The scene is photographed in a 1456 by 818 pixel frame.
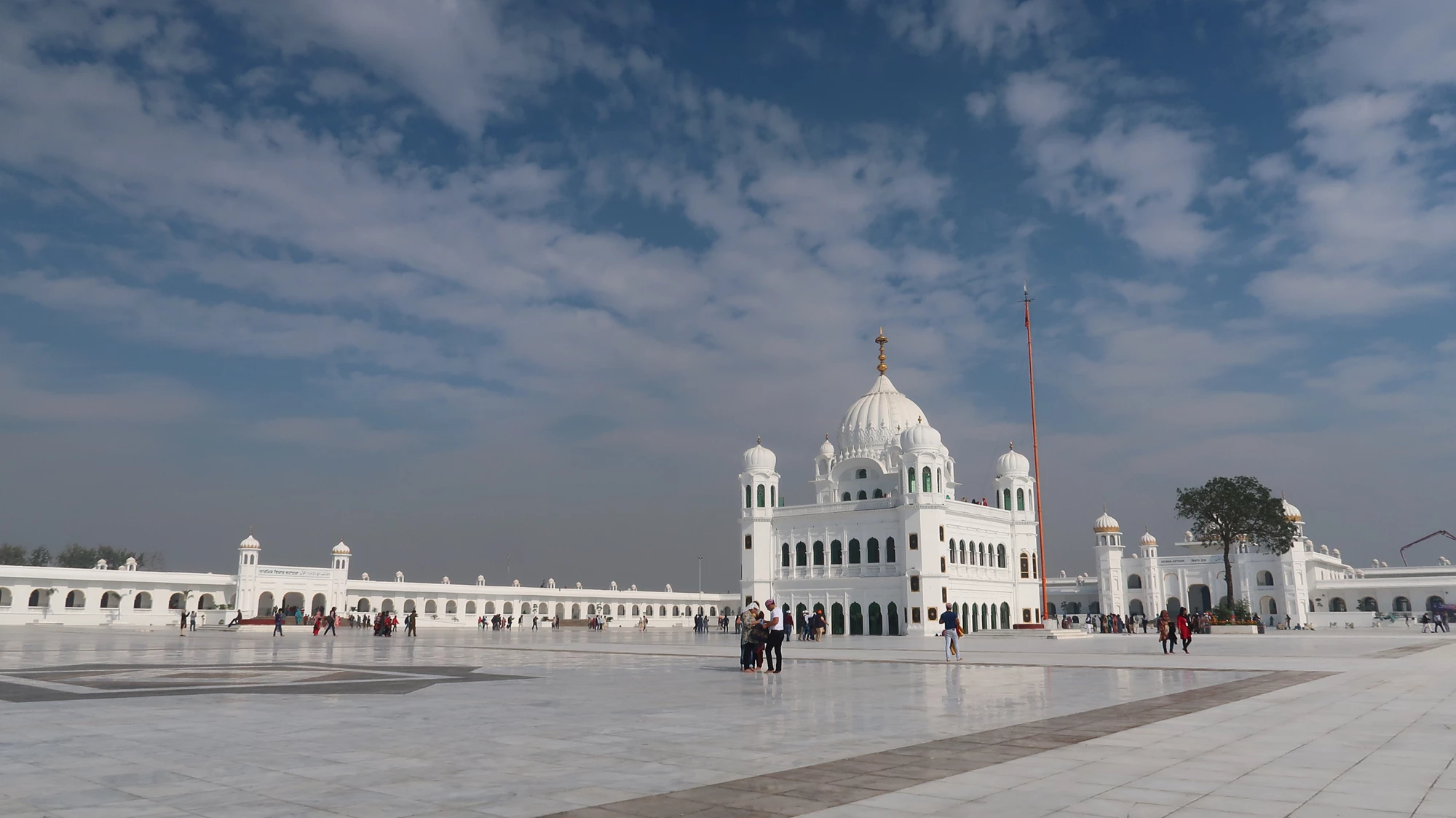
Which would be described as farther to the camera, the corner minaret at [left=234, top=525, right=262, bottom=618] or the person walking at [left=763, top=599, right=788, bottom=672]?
the corner minaret at [left=234, top=525, right=262, bottom=618]

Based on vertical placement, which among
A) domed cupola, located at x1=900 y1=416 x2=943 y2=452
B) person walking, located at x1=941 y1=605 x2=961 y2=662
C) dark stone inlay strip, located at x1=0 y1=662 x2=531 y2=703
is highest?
domed cupola, located at x1=900 y1=416 x2=943 y2=452

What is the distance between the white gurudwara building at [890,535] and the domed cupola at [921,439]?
63 millimetres

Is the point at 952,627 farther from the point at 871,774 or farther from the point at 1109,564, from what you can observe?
the point at 1109,564

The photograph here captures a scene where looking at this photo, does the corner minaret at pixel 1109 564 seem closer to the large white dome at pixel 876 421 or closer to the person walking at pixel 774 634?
the large white dome at pixel 876 421

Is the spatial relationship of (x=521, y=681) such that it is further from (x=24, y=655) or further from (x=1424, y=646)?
(x=1424, y=646)

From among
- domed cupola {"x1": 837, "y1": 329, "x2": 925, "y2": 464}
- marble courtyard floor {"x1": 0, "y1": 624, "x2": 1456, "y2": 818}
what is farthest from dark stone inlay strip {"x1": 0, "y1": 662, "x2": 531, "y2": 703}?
domed cupola {"x1": 837, "y1": 329, "x2": 925, "y2": 464}

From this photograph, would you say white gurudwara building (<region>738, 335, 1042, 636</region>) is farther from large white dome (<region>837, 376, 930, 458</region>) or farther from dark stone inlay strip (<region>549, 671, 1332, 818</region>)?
dark stone inlay strip (<region>549, 671, 1332, 818</region>)

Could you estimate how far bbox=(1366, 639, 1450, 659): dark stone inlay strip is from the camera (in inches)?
916

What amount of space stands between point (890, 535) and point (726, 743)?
2018 inches

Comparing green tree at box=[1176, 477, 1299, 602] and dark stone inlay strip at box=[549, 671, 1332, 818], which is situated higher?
green tree at box=[1176, 477, 1299, 602]

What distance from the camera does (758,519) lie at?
64.6m

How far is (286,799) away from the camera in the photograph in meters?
6.31

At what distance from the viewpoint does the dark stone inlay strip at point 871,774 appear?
20.1 feet

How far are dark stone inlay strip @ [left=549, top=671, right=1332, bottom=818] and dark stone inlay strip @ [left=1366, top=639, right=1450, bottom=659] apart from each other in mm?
15492
